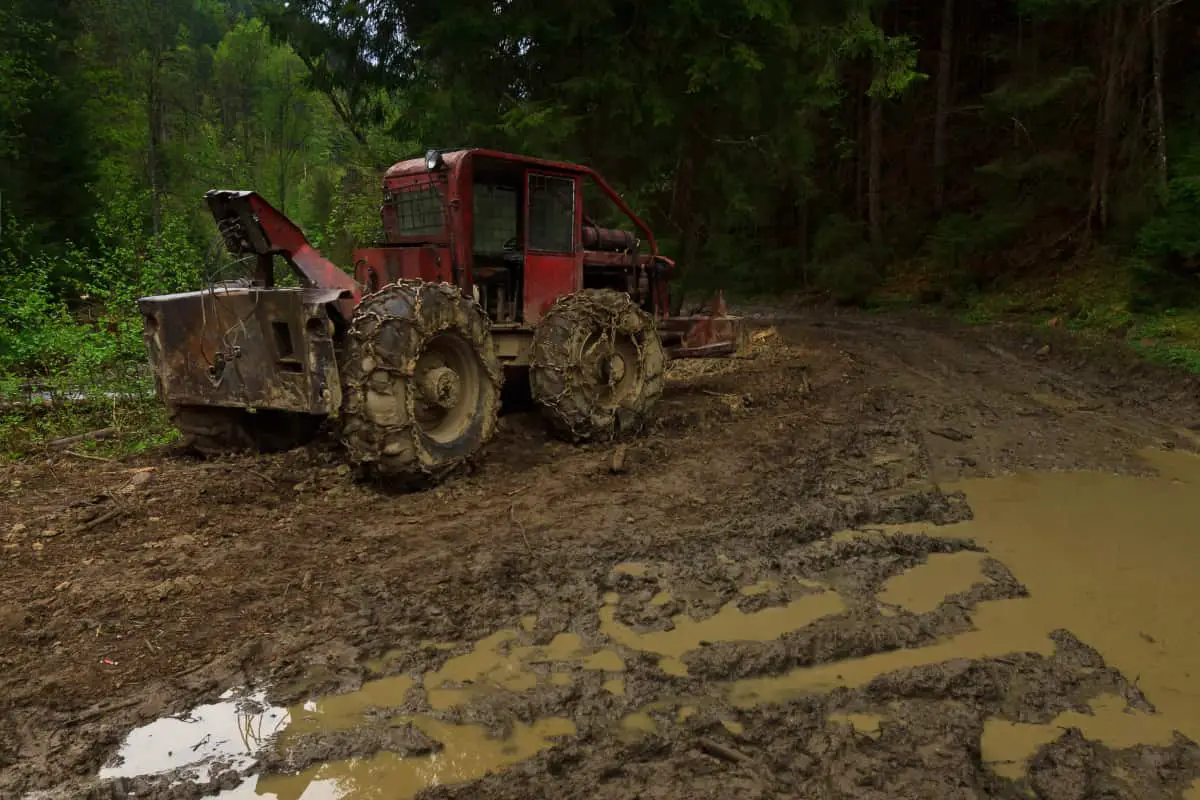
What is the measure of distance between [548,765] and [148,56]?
25907 mm

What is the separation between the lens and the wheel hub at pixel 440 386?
18.5ft

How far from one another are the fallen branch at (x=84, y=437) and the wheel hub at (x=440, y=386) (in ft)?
10.7

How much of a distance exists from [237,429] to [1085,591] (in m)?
5.58

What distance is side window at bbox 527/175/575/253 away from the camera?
684cm

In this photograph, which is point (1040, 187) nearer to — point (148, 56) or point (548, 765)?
point (548, 765)

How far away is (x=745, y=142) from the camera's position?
13500 millimetres

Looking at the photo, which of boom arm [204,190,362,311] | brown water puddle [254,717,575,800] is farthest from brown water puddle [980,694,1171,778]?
boom arm [204,190,362,311]

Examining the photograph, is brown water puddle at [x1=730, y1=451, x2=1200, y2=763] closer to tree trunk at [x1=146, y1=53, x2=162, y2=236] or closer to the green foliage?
the green foliage

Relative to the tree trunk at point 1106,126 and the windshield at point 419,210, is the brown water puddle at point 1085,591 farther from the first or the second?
the tree trunk at point 1106,126

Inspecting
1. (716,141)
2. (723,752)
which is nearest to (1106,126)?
(716,141)

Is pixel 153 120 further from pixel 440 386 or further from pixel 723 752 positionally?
pixel 723 752

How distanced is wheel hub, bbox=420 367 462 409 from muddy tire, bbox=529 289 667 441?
91 centimetres

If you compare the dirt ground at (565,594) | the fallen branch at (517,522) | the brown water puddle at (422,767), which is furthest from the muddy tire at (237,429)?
the brown water puddle at (422,767)

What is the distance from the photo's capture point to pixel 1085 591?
3.88 m
